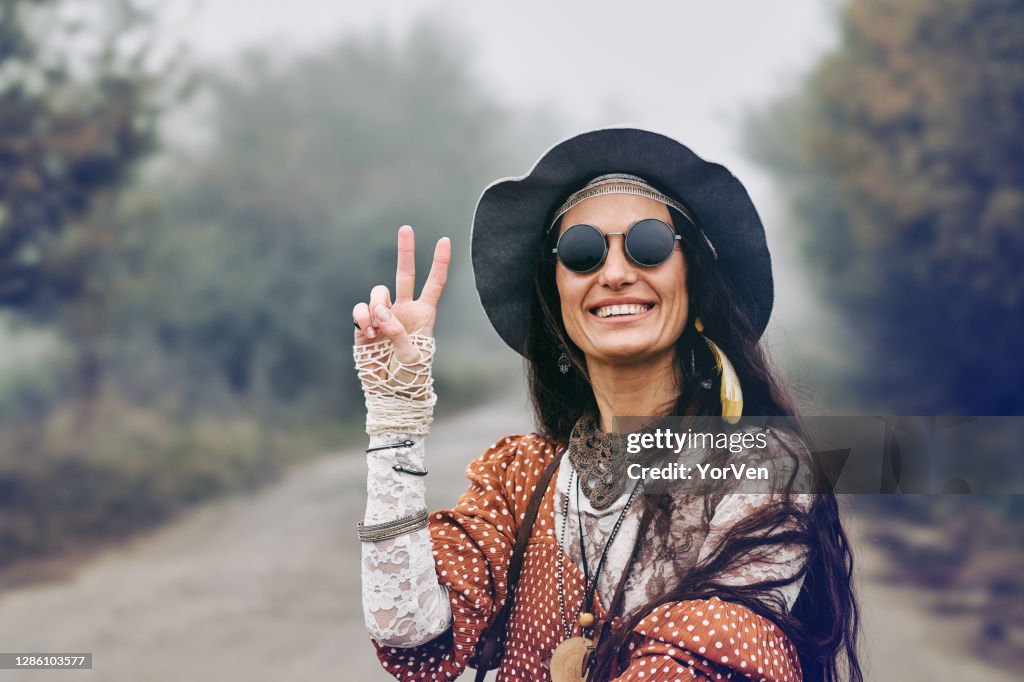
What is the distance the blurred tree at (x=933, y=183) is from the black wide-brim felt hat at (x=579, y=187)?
23.3 feet

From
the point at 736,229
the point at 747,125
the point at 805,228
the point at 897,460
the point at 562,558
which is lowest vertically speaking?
the point at 562,558

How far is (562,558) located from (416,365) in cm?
48

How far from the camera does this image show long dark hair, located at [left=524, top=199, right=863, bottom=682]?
1535mm

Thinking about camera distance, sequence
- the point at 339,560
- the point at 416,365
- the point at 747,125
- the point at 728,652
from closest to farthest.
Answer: the point at 728,652 < the point at 416,365 < the point at 339,560 < the point at 747,125

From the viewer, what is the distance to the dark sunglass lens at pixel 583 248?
1.75 metres

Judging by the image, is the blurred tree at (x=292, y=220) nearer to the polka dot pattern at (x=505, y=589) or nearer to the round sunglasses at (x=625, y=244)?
the polka dot pattern at (x=505, y=589)

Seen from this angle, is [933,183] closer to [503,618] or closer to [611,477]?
[611,477]

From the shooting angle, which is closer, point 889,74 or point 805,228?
point 889,74

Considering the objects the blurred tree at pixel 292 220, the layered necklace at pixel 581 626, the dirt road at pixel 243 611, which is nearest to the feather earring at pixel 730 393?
the layered necklace at pixel 581 626

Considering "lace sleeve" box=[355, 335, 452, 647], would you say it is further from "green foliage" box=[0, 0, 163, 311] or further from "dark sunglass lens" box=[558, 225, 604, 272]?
"green foliage" box=[0, 0, 163, 311]

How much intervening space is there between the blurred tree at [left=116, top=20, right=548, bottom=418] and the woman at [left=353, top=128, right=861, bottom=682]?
10.9m

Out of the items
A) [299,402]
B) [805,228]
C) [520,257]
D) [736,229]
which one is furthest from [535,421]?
[805,228]

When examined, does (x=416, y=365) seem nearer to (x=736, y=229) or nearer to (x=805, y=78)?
(x=736, y=229)

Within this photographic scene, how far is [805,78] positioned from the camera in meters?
12.7
